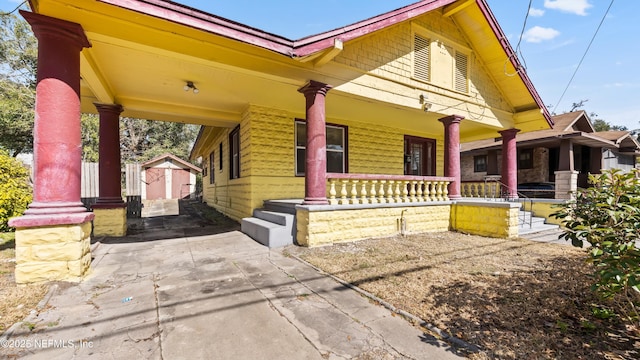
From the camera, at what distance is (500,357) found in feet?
7.13

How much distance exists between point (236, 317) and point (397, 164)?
900 centimetres

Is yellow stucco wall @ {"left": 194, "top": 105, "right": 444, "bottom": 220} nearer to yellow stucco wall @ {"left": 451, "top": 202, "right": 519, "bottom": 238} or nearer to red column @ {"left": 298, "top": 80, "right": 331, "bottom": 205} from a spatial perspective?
red column @ {"left": 298, "top": 80, "right": 331, "bottom": 205}

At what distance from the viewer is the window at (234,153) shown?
30.6ft

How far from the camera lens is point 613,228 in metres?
2.29

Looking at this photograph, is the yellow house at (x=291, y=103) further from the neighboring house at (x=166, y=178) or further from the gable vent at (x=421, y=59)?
the neighboring house at (x=166, y=178)

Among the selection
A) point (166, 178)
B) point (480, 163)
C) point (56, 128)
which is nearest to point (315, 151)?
point (56, 128)

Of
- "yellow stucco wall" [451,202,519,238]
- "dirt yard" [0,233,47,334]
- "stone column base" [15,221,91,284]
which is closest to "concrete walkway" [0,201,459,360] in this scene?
"dirt yard" [0,233,47,334]

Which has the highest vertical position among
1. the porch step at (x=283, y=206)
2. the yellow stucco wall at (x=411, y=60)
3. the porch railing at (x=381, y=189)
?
the yellow stucco wall at (x=411, y=60)

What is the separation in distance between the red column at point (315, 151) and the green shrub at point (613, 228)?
3879 mm

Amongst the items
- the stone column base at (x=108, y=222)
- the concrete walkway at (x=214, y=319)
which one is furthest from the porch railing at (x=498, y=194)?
the stone column base at (x=108, y=222)

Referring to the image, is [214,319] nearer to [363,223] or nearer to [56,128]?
[56,128]

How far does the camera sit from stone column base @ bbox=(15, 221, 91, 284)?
137 inches

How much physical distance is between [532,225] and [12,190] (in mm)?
13607

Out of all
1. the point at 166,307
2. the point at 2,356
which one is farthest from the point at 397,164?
the point at 2,356
